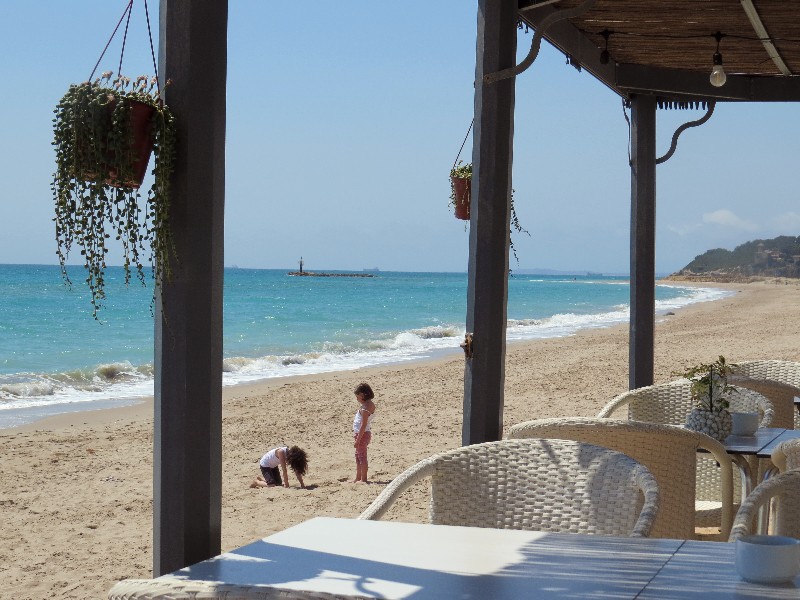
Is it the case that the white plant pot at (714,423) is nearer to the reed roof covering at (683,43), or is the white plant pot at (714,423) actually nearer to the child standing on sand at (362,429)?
the reed roof covering at (683,43)

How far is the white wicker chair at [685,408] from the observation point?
3600 millimetres

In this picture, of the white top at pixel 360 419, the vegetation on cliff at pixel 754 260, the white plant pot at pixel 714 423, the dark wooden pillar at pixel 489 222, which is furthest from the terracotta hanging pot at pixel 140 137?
the vegetation on cliff at pixel 754 260

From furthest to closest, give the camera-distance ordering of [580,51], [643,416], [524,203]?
1. [524,203]
2. [580,51]
3. [643,416]

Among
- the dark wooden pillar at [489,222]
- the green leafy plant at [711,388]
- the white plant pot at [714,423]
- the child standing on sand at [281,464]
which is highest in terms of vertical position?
the dark wooden pillar at [489,222]

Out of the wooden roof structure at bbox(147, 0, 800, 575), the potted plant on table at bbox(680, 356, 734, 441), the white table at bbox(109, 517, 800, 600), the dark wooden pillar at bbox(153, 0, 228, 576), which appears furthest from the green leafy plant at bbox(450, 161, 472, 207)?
the white table at bbox(109, 517, 800, 600)

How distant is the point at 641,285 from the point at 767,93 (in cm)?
118

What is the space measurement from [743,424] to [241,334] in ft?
76.8

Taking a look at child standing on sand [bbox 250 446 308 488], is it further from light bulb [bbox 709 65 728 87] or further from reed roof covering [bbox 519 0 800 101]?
light bulb [bbox 709 65 728 87]

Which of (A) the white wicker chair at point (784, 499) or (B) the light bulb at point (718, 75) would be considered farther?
(B) the light bulb at point (718, 75)

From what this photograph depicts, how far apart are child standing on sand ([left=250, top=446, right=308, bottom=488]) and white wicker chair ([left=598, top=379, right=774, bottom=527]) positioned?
3.06 metres

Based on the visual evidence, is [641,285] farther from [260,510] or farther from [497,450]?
[497,450]

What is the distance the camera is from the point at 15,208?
41.6 m

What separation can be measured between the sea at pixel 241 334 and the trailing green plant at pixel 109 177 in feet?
8.12

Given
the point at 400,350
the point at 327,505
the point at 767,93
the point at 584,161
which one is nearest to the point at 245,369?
the point at 400,350
